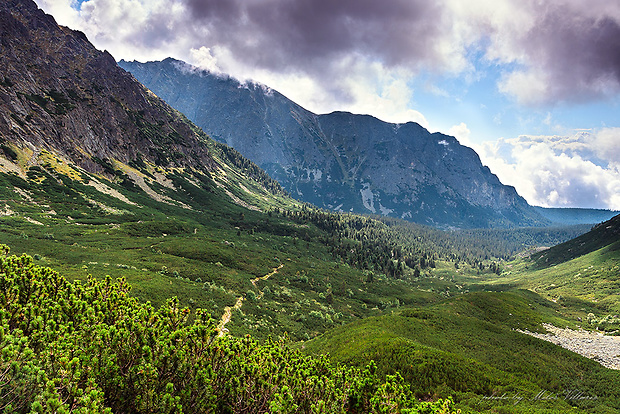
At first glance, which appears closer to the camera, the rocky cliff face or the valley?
the valley

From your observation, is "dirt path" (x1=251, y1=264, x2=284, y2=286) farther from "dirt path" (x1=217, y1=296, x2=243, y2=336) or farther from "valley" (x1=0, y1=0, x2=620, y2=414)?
"dirt path" (x1=217, y1=296, x2=243, y2=336)

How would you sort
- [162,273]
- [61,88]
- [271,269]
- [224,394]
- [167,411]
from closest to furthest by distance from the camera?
[167,411] < [224,394] < [162,273] < [271,269] < [61,88]

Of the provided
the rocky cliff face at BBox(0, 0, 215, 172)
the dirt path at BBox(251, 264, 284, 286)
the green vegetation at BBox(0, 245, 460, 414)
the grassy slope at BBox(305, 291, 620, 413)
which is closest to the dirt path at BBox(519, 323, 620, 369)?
the grassy slope at BBox(305, 291, 620, 413)

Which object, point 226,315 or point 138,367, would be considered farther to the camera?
point 226,315

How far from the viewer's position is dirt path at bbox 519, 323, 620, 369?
5627cm

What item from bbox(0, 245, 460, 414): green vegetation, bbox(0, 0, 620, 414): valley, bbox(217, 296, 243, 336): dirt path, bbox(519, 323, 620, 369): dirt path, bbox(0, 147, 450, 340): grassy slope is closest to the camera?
bbox(0, 245, 460, 414): green vegetation

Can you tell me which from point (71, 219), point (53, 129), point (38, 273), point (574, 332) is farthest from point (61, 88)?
point (574, 332)

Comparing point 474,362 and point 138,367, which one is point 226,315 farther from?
point 138,367

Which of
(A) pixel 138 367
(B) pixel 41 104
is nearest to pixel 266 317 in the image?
(A) pixel 138 367

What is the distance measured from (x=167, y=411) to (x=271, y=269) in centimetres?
10709

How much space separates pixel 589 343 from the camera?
6725 cm

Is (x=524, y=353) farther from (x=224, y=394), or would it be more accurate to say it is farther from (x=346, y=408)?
(x=224, y=394)

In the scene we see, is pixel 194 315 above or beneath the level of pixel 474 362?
beneath

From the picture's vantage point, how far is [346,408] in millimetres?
13719
